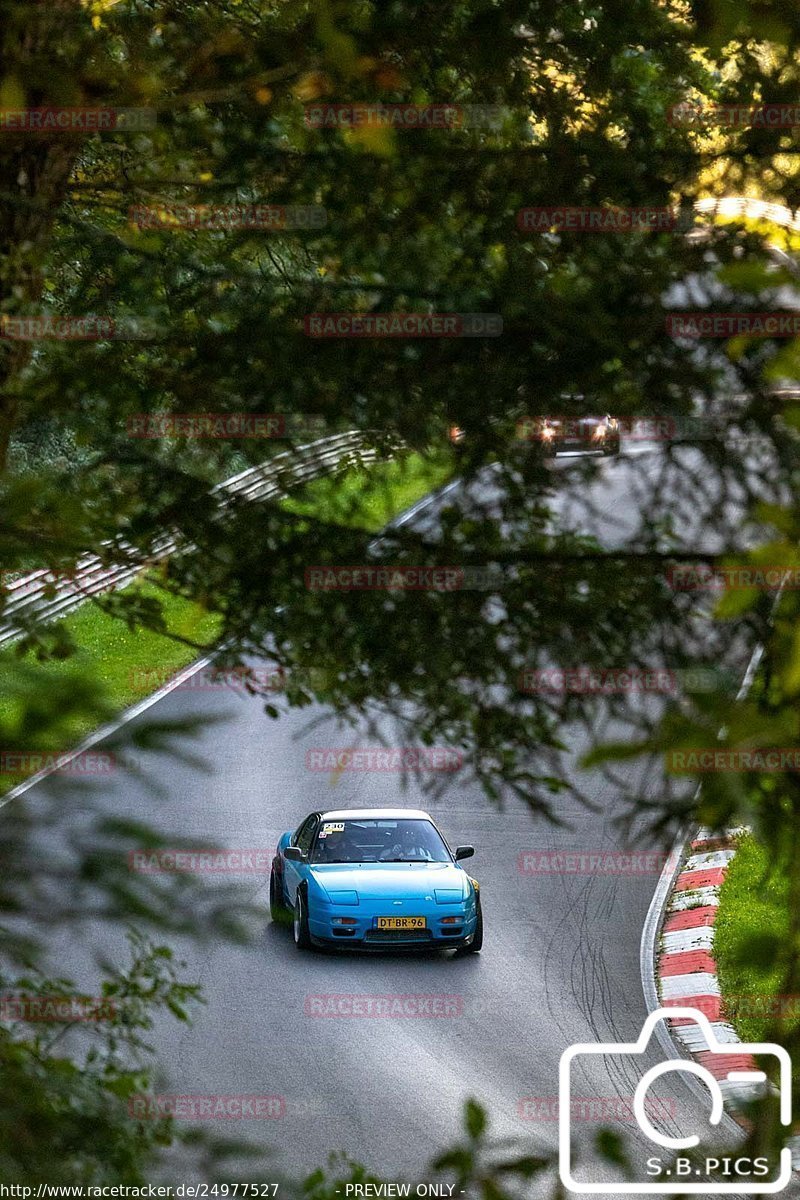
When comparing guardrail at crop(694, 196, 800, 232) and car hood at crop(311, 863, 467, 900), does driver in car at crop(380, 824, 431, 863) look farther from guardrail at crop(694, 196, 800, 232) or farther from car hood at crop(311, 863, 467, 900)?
guardrail at crop(694, 196, 800, 232)

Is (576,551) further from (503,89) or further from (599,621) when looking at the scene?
(503,89)

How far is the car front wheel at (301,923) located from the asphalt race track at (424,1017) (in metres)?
0.19

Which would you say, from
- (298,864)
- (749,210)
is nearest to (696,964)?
(298,864)

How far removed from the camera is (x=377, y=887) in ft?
37.4

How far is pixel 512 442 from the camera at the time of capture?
178 inches

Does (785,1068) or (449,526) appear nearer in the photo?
(785,1068)

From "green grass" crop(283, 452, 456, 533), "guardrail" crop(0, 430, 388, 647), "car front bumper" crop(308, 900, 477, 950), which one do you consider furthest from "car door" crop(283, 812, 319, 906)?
"green grass" crop(283, 452, 456, 533)

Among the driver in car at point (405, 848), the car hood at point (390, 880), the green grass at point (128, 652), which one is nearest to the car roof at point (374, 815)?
the driver in car at point (405, 848)

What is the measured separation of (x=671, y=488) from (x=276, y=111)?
1.88 meters

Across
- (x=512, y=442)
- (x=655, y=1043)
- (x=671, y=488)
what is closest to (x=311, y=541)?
(x=512, y=442)

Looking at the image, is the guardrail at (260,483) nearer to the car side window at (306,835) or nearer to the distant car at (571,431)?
the distant car at (571,431)

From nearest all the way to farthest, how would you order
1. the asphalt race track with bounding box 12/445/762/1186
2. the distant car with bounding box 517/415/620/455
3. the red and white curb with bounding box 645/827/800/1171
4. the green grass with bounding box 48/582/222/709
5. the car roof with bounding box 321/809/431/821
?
the distant car with bounding box 517/415/620/455
the asphalt race track with bounding box 12/445/762/1186
the red and white curb with bounding box 645/827/800/1171
the car roof with bounding box 321/809/431/821
the green grass with bounding box 48/582/222/709

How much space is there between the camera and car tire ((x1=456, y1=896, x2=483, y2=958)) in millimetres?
11664

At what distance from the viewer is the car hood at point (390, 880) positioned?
447 inches
